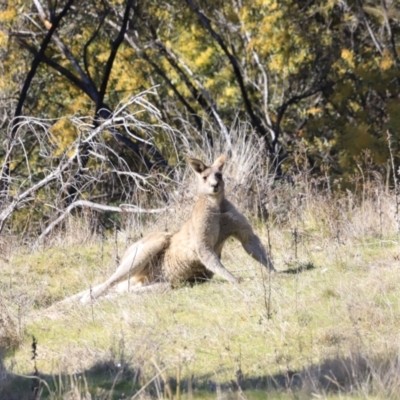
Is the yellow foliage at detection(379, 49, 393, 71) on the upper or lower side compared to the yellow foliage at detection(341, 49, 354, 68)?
lower

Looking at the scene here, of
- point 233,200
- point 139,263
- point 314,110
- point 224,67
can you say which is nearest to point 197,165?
point 139,263

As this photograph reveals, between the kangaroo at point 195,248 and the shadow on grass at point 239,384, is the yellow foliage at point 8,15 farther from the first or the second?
the shadow on grass at point 239,384

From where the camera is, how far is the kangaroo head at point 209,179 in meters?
10.3

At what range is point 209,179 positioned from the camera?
10367 millimetres

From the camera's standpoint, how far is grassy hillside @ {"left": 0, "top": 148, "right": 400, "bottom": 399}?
255 inches

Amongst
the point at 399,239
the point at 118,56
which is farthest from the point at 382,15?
the point at 399,239

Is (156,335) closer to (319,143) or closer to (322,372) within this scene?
(322,372)

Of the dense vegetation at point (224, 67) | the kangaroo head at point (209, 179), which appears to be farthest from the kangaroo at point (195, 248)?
the dense vegetation at point (224, 67)

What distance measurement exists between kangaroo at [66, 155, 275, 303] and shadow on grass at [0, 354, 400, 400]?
3027mm

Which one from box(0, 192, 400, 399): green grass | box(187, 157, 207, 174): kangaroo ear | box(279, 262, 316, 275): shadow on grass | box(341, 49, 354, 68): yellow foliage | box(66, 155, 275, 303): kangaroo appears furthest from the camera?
box(341, 49, 354, 68): yellow foliage

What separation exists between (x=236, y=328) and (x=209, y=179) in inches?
104

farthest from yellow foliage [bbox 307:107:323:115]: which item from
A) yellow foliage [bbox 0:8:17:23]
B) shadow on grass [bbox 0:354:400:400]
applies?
shadow on grass [bbox 0:354:400:400]

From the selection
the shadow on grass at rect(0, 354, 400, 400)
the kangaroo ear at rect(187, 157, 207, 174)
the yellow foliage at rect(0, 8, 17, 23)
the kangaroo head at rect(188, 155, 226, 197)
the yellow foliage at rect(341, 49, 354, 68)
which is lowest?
the shadow on grass at rect(0, 354, 400, 400)

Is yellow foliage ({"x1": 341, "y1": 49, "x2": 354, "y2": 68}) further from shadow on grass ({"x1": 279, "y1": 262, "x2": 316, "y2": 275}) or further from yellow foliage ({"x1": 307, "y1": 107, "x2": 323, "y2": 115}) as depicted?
shadow on grass ({"x1": 279, "y1": 262, "x2": 316, "y2": 275})
